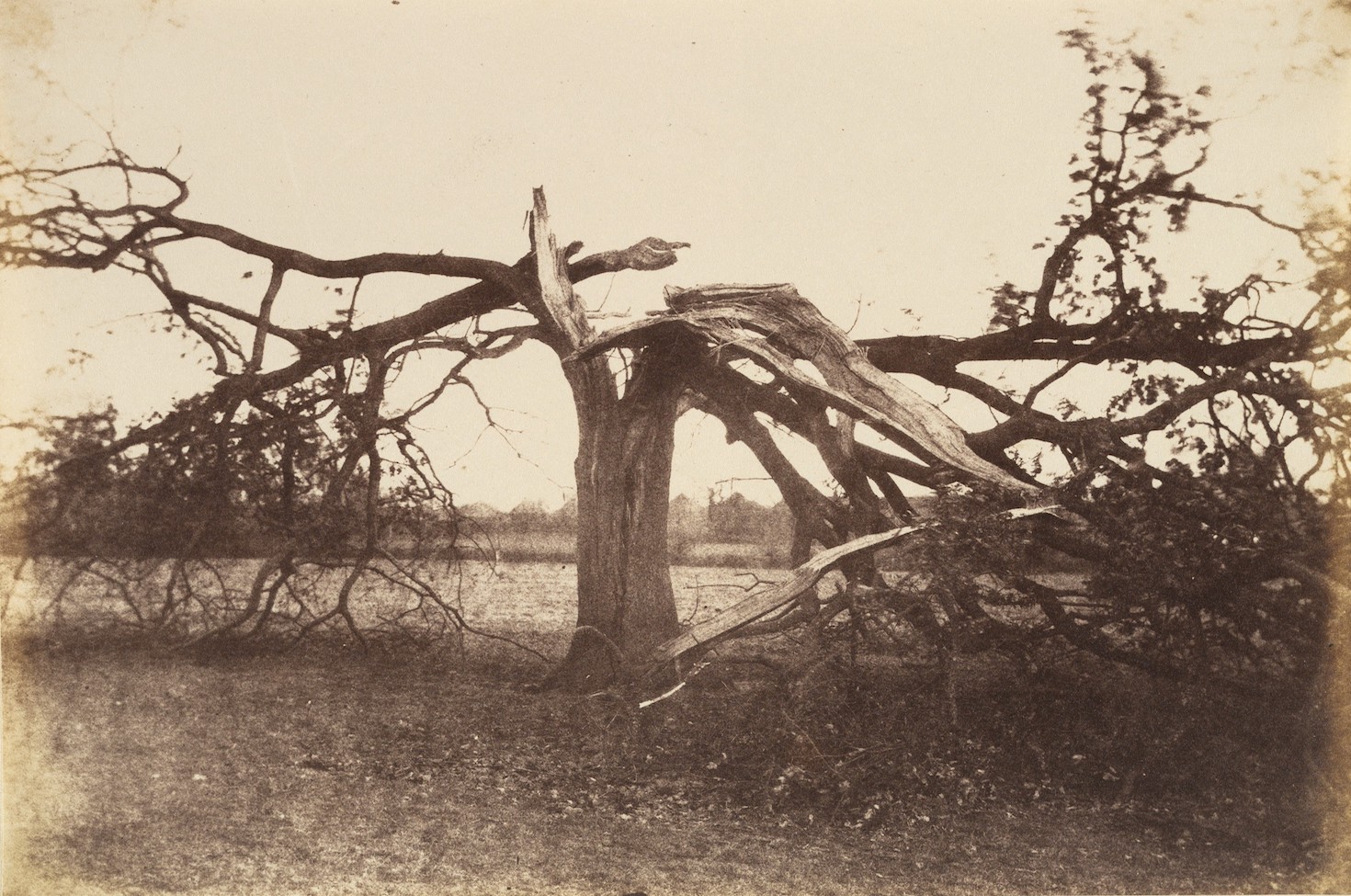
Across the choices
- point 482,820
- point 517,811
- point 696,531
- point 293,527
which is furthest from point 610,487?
point 482,820

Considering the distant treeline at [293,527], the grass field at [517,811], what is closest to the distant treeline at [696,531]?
the distant treeline at [293,527]

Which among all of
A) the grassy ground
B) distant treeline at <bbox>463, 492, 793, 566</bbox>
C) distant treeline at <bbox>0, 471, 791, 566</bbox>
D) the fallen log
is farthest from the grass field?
distant treeline at <bbox>463, 492, 793, 566</bbox>

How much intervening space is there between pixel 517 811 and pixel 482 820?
0.18 metres

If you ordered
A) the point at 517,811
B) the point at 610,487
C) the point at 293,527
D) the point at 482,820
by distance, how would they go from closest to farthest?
the point at 482,820, the point at 517,811, the point at 610,487, the point at 293,527

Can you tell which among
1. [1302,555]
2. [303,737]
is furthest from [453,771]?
[1302,555]

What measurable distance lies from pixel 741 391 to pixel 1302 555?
3.31m

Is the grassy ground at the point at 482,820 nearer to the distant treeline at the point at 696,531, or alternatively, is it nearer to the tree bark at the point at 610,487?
the tree bark at the point at 610,487

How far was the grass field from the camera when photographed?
4.50 metres

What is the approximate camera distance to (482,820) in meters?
4.95

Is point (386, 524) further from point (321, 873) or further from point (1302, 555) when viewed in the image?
point (1302, 555)

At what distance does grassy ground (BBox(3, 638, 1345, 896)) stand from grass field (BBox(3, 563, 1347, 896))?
0.04 feet

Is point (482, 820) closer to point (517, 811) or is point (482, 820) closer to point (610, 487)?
point (517, 811)

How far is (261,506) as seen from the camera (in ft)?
23.7

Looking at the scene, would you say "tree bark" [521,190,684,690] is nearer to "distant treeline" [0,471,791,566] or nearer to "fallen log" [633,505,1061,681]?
"distant treeline" [0,471,791,566]
